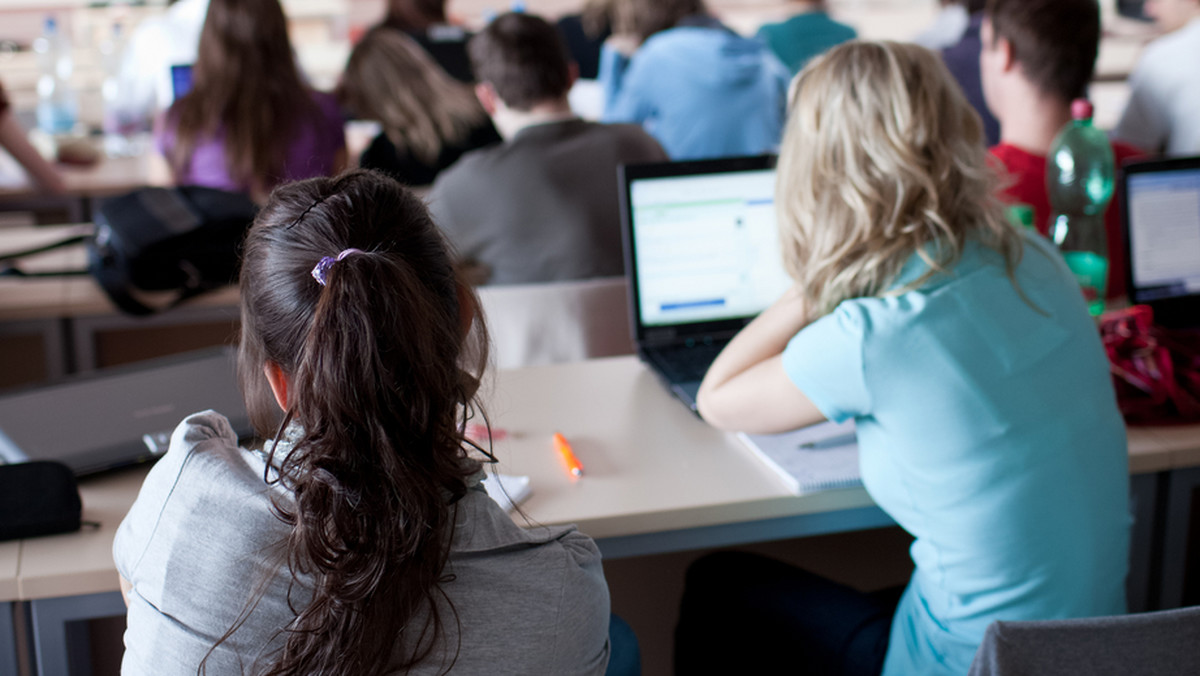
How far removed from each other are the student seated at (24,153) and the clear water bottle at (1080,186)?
2.88 metres

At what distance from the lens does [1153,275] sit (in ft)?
6.28

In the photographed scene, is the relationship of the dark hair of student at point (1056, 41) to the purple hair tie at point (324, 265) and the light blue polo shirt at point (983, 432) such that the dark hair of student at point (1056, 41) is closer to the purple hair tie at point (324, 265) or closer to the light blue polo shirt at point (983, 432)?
the light blue polo shirt at point (983, 432)

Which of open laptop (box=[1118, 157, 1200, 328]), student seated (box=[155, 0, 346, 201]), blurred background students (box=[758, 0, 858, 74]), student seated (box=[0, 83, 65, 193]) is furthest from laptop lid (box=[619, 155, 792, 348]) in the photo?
blurred background students (box=[758, 0, 858, 74])

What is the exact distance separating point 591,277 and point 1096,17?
118 centimetres

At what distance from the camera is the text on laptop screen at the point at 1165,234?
1.90 metres

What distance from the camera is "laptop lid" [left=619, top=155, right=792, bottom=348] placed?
5.79 ft

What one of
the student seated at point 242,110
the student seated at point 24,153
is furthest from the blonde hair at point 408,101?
the student seated at point 24,153

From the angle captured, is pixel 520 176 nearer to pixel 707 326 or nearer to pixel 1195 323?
pixel 707 326

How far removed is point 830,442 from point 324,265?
0.87m

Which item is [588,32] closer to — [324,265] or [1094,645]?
[324,265]

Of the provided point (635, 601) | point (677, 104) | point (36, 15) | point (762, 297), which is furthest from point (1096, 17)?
point (36, 15)

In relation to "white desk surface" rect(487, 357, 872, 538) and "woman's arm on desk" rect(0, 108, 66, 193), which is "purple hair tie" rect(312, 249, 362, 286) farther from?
"woman's arm on desk" rect(0, 108, 66, 193)

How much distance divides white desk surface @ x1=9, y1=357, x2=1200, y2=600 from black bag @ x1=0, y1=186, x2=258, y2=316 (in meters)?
1.03

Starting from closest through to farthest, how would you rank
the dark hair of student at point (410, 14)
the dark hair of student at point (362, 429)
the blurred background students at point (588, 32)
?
the dark hair of student at point (362, 429) → the dark hair of student at point (410, 14) → the blurred background students at point (588, 32)
